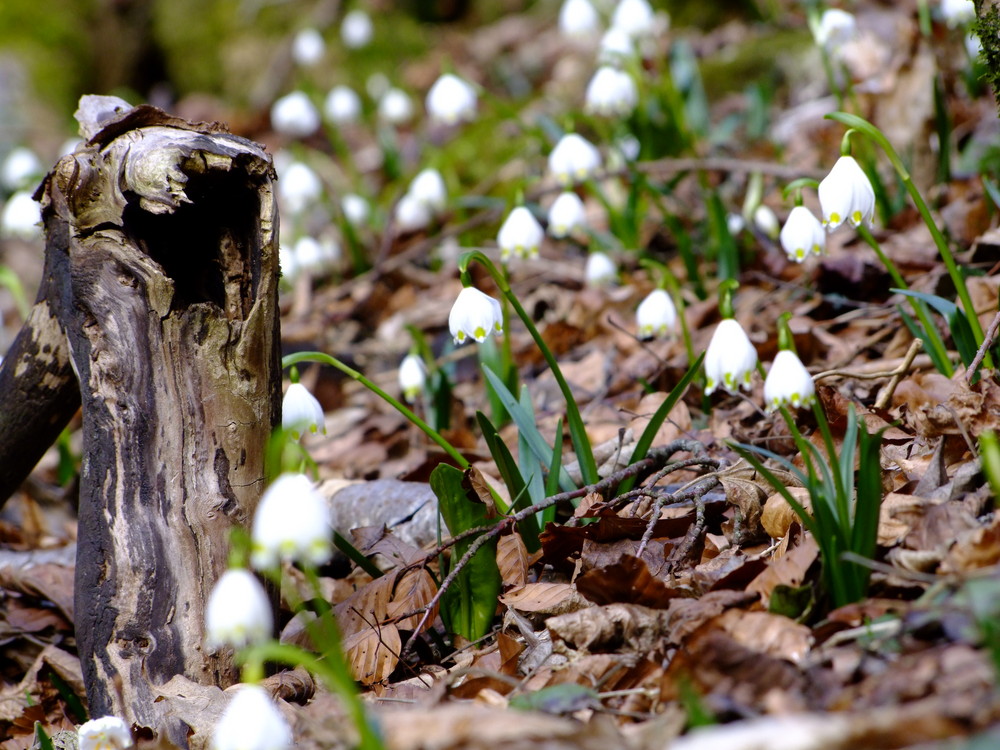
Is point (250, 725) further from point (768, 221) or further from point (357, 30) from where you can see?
point (357, 30)

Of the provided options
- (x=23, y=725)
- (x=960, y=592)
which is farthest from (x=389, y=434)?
(x=960, y=592)

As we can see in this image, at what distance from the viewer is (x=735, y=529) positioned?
1.81 meters

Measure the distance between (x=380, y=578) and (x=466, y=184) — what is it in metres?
3.51

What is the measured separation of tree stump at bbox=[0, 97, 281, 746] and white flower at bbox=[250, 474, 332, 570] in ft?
2.37

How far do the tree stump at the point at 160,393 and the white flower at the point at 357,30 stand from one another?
5.45 meters

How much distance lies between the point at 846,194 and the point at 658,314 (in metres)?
0.82

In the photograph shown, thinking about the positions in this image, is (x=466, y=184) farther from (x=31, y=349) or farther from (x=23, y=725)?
(x=23, y=725)

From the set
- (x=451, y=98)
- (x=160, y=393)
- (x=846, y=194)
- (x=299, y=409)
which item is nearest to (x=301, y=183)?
(x=451, y=98)

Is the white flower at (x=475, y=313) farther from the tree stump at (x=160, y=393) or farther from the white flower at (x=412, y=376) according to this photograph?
the white flower at (x=412, y=376)

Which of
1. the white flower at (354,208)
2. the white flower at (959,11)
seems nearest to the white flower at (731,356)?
the white flower at (959,11)

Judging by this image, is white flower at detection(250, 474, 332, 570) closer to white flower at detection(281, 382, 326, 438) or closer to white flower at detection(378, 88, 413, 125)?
white flower at detection(281, 382, 326, 438)

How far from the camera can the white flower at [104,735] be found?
1624mm

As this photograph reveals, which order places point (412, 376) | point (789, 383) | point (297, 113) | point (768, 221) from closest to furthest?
point (789, 383)
point (412, 376)
point (768, 221)
point (297, 113)

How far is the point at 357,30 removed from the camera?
6809 mm
